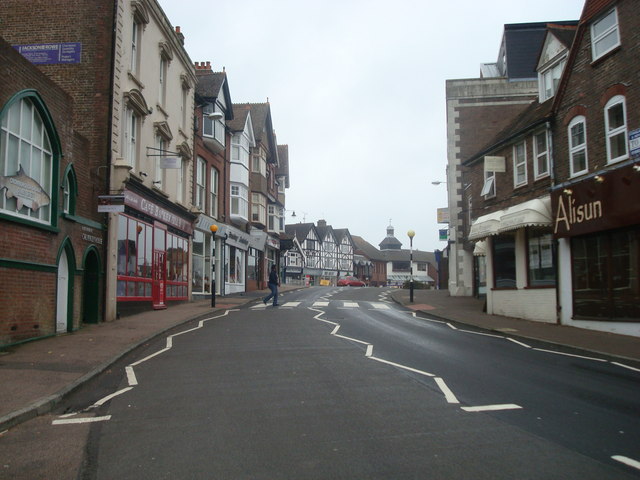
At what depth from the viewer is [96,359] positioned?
33.7 feet

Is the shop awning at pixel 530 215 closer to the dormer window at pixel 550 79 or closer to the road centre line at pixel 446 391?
the dormer window at pixel 550 79

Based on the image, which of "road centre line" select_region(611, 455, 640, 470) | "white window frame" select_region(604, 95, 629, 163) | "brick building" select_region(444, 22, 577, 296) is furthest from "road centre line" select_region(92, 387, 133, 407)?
"brick building" select_region(444, 22, 577, 296)

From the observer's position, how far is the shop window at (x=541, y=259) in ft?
58.6

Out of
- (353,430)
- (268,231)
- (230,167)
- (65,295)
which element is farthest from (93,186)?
(268,231)

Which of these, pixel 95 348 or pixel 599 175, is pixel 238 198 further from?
pixel 95 348

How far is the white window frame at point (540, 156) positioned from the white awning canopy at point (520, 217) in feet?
3.12

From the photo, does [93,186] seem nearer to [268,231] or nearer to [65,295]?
[65,295]

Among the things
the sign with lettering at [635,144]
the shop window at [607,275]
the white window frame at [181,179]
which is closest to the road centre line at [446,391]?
the sign with lettering at [635,144]

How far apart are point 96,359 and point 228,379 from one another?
320cm

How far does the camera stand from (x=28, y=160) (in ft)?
40.6

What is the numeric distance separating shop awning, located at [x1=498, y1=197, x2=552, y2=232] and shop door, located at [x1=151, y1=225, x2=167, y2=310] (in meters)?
12.9

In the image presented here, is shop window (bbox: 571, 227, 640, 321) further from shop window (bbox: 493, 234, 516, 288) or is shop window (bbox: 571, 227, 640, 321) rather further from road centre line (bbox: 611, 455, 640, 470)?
road centre line (bbox: 611, 455, 640, 470)

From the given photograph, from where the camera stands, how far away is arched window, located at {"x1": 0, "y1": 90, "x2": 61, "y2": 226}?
1143cm

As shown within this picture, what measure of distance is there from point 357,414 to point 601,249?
1180cm
